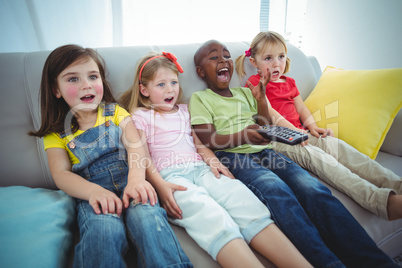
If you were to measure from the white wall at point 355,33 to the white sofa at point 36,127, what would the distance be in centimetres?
87

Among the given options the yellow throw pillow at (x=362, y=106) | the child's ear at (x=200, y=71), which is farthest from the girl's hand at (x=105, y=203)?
the yellow throw pillow at (x=362, y=106)

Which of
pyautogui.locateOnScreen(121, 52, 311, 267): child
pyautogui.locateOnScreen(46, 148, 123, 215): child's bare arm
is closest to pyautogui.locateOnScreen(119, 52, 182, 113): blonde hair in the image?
pyautogui.locateOnScreen(121, 52, 311, 267): child

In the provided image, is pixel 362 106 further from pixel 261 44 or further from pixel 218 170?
pixel 218 170

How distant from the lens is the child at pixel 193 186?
530 mm

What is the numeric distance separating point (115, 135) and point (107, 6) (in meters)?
1.04

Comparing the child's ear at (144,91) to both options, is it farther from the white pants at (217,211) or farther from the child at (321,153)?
the child at (321,153)

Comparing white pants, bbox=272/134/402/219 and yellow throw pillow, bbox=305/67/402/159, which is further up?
yellow throw pillow, bbox=305/67/402/159

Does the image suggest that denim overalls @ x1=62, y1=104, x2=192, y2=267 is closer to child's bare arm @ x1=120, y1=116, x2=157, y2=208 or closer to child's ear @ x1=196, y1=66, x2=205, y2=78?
child's bare arm @ x1=120, y1=116, x2=157, y2=208

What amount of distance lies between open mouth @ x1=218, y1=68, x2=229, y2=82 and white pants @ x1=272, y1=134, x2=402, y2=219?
396 millimetres

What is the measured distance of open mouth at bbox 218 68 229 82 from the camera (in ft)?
3.29

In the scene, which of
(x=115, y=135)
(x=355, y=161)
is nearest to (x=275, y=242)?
(x=355, y=161)

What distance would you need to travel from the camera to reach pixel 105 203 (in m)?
0.60

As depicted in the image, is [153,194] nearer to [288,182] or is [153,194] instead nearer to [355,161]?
[288,182]

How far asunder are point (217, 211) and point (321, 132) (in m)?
0.69
